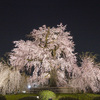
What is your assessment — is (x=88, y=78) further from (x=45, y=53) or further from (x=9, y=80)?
(x=9, y=80)

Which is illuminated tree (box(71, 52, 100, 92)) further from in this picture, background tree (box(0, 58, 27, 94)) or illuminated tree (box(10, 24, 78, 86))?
background tree (box(0, 58, 27, 94))

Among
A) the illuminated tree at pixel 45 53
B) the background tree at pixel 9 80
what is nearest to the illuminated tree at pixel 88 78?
the illuminated tree at pixel 45 53

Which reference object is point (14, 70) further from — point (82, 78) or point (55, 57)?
point (82, 78)

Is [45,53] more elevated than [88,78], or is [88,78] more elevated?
[45,53]

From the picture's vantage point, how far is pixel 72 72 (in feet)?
69.2

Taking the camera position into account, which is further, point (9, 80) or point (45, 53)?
point (45, 53)

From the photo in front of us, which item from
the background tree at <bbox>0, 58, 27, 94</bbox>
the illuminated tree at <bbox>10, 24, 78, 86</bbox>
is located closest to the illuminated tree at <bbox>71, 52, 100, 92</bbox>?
the illuminated tree at <bbox>10, 24, 78, 86</bbox>

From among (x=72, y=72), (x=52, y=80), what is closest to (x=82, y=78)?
(x=72, y=72)

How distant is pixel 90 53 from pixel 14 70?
11035mm

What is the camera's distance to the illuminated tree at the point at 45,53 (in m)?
19.2

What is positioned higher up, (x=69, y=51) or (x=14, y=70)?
(x=69, y=51)

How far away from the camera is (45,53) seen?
62.7 ft

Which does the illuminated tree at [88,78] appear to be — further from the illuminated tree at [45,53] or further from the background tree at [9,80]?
the background tree at [9,80]

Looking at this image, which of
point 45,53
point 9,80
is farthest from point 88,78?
point 9,80
